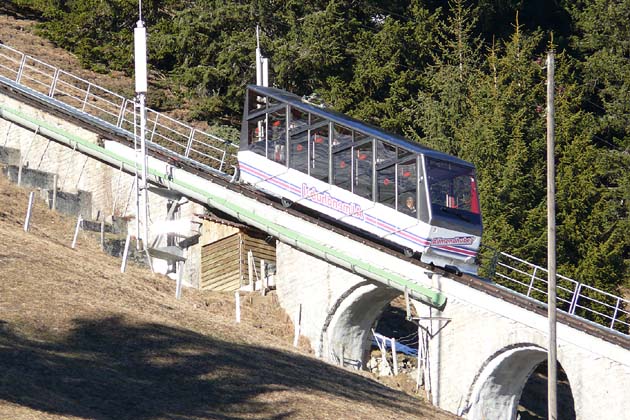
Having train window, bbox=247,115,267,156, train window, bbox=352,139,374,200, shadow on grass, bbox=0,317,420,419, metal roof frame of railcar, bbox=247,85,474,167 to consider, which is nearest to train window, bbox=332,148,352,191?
train window, bbox=352,139,374,200

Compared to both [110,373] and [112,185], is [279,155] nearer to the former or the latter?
[112,185]

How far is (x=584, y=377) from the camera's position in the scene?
31.3 meters

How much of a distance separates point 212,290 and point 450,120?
13.8 m

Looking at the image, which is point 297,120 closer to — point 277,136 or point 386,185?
point 277,136

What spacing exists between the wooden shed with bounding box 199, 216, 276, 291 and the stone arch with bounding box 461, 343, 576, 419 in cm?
764

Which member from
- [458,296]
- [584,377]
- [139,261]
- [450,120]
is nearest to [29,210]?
[139,261]

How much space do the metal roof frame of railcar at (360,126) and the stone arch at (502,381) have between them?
16.5 feet

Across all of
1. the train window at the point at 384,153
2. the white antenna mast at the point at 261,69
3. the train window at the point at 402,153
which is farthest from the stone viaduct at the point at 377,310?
the white antenna mast at the point at 261,69

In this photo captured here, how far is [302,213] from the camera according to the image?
36250mm

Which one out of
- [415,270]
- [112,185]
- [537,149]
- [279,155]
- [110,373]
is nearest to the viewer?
[110,373]

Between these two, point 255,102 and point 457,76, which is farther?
point 457,76

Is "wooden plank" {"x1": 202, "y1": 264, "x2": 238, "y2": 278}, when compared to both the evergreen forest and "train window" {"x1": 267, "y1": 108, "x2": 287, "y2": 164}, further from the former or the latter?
the evergreen forest

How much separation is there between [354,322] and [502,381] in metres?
4.32

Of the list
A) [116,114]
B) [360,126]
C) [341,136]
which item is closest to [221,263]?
[341,136]
